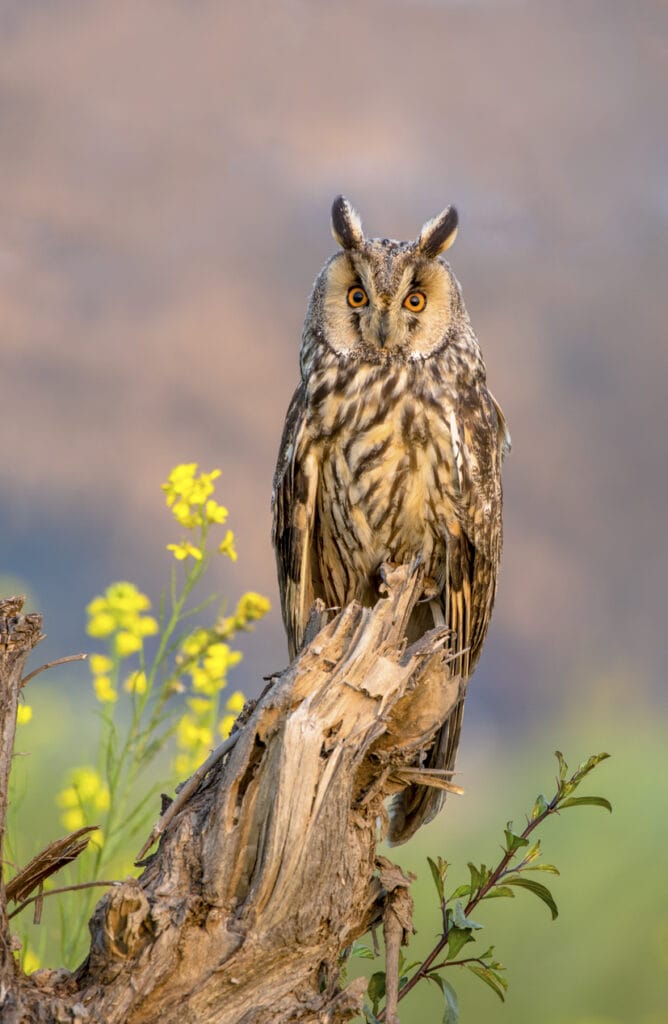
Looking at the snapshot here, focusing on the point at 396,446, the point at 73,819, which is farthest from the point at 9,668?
the point at 396,446

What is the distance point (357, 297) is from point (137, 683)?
823 millimetres

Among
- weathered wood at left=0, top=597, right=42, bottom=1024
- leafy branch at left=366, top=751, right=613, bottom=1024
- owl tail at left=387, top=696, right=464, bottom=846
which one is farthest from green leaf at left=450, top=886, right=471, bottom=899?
weathered wood at left=0, top=597, right=42, bottom=1024

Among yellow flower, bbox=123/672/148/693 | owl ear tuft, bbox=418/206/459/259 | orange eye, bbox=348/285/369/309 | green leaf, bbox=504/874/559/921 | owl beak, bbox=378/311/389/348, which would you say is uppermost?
owl ear tuft, bbox=418/206/459/259

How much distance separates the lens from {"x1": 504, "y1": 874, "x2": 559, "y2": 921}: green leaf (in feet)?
4.61

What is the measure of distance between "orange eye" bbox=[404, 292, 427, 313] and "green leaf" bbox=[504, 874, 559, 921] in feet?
3.44

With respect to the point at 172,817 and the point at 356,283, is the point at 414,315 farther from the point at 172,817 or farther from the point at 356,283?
the point at 172,817

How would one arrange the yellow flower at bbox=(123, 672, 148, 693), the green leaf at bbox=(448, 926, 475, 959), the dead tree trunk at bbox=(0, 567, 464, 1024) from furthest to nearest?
1. the yellow flower at bbox=(123, 672, 148, 693)
2. the green leaf at bbox=(448, 926, 475, 959)
3. the dead tree trunk at bbox=(0, 567, 464, 1024)

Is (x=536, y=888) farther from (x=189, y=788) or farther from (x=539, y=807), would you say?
(x=189, y=788)

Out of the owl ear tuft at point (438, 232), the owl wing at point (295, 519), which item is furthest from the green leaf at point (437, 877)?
the owl ear tuft at point (438, 232)

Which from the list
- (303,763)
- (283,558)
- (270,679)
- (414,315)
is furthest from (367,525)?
(303,763)

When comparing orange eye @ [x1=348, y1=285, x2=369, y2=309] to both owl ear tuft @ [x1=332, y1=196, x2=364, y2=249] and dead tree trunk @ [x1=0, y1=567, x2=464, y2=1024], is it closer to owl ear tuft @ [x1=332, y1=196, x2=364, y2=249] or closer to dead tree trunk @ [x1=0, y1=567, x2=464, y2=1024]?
owl ear tuft @ [x1=332, y1=196, x2=364, y2=249]

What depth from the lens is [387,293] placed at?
191 cm

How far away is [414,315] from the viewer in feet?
6.52

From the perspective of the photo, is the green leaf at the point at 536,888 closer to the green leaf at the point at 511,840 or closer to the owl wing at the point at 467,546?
the green leaf at the point at 511,840
